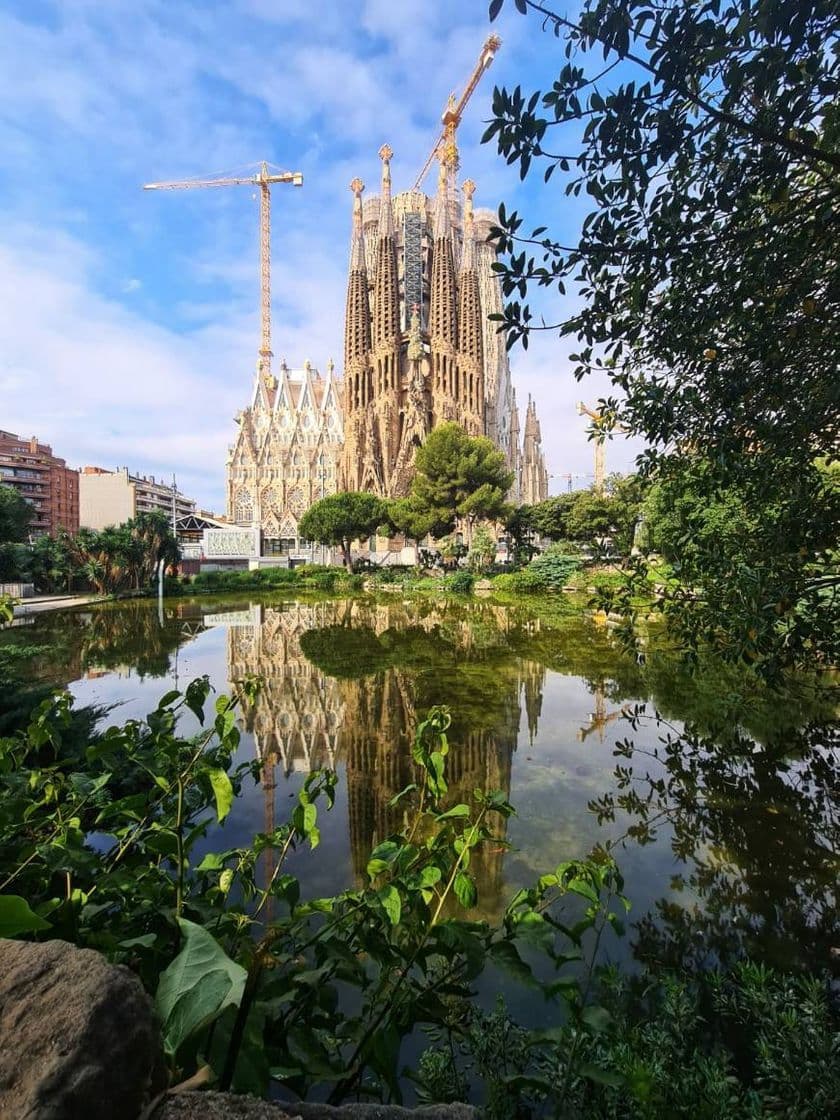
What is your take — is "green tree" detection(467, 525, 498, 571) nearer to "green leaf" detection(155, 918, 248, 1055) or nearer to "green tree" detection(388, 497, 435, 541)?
"green tree" detection(388, 497, 435, 541)

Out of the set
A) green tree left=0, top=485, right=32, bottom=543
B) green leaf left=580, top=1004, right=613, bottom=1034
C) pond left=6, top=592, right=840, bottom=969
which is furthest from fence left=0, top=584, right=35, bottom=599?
green leaf left=580, top=1004, right=613, bottom=1034

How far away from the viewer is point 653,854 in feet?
10.2

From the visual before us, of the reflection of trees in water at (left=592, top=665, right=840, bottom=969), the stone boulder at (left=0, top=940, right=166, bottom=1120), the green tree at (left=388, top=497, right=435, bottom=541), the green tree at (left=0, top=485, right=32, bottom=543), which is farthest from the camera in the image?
the green tree at (left=388, top=497, right=435, bottom=541)

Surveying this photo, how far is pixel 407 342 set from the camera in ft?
142

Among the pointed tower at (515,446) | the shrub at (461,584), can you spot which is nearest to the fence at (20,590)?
the shrub at (461,584)

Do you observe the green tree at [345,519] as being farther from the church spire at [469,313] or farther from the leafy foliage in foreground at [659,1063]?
the leafy foliage in foreground at [659,1063]

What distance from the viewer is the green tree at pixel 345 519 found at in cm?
3203

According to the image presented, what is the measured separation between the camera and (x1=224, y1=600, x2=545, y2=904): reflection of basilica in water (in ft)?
13.0

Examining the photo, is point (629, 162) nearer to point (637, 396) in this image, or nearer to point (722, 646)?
point (637, 396)

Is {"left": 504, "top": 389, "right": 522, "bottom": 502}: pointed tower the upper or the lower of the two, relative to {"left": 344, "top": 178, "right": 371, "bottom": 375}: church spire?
lower

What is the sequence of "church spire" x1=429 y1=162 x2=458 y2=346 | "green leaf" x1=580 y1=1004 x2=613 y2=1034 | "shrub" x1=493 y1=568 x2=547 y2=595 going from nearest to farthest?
1. "green leaf" x1=580 y1=1004 x2=613 y2=1034
2. "shrub" x1=493 y1=568 x2=547 y2=595
3. "church spire" x1=429 y1=162 x2=458 y2=346

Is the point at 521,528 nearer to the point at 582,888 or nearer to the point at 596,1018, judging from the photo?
the point at 582,888

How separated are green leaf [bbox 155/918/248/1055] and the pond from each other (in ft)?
3.72

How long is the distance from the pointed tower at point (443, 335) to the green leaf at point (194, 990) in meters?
42.9
